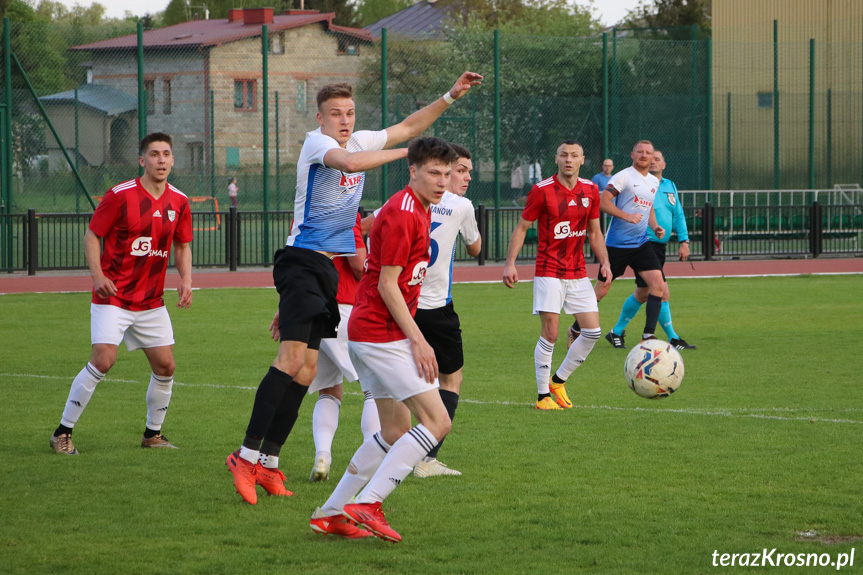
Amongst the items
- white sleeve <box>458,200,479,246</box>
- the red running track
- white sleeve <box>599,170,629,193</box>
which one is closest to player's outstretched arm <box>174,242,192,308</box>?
white sleeve <box>458,200,479,246</box>

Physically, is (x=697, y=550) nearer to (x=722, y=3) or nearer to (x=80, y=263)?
(x=80, y=263)

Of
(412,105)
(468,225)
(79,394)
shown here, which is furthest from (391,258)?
(412,105)

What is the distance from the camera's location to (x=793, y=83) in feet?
92.5

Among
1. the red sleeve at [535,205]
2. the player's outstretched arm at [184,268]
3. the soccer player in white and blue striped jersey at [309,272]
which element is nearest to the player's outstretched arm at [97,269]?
the player's outstretched arm at [184,268]

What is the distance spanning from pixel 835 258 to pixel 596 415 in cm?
1696

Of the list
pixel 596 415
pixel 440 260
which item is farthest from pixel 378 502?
pixel 596 415

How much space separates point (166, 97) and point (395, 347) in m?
19.4

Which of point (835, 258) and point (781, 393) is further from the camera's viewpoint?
point (835, 258)

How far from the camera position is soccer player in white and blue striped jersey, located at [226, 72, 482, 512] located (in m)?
5.74

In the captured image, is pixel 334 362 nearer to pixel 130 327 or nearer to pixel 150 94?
pixel 130 327

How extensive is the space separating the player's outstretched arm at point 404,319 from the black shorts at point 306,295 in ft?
3.67

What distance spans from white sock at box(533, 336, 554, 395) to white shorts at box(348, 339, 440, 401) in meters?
3.63

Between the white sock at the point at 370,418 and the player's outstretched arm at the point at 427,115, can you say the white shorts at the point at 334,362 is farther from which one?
the player's outstretched arm at the point at 427,115

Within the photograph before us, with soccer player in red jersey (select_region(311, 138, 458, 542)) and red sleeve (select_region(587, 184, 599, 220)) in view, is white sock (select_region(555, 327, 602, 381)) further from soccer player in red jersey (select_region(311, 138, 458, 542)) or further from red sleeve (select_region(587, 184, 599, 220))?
soccer player in red jersey (select_region(311, 138, 458, 542))
